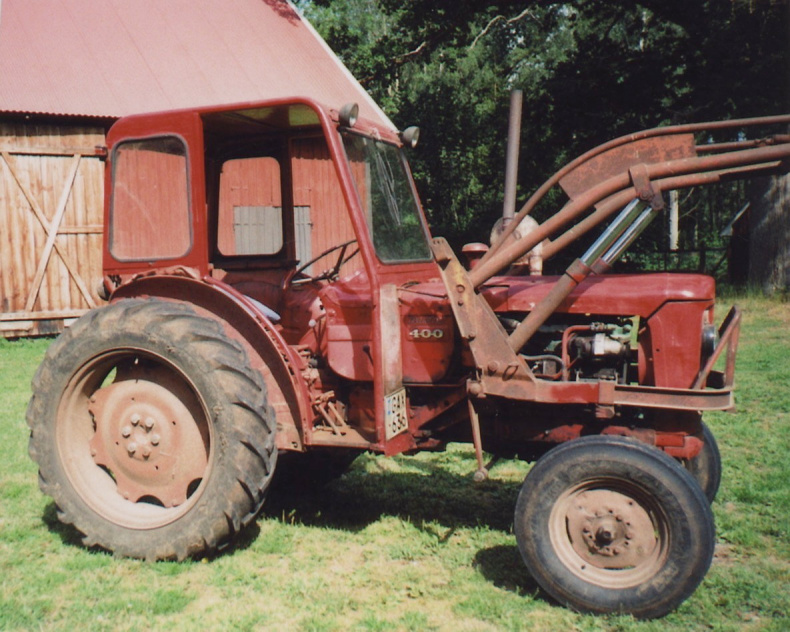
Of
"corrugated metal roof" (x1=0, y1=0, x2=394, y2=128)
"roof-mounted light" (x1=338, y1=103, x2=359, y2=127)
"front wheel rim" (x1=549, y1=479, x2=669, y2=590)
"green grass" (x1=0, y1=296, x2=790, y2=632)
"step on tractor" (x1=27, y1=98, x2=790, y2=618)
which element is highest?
"corrugated metal roof" (x1=0, y1=0, x2=394, y2=128)

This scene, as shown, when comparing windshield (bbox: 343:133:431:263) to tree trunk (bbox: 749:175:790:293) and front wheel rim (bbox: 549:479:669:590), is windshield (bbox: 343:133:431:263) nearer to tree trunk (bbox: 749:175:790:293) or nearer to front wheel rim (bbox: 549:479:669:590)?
front wheel rim (bbox: 549:479:669:590)

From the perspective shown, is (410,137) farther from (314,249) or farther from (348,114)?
(314,249)

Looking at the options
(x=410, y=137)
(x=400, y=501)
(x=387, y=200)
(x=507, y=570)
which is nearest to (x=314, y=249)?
(x=387, y=200)

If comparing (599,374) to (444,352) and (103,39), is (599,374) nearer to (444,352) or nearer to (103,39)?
(444,352)

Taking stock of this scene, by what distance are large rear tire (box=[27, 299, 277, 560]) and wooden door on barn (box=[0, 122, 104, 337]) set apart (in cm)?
802

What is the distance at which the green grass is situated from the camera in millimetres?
3293

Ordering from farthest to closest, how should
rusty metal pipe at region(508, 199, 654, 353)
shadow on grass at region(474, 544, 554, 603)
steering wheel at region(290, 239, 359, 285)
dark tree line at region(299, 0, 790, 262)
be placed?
1. dark tree line at region(299, 0, 790, 262)
2. steering wheel at region(290, 239, 359, 285)
3. shadow on grass at region(474, 544, 554, 603)
4. rusty metal pipe at region(508, 199, 654, 353)

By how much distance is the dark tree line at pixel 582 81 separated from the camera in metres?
13.6

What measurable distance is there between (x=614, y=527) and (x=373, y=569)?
1204mm

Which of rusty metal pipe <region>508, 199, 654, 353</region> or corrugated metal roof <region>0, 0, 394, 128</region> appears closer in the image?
rusty metal pipe <region>508, 199, 654, 353</region>

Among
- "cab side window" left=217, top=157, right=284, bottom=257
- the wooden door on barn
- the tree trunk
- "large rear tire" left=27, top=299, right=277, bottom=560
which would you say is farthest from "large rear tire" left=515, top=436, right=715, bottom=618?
the tree trunk

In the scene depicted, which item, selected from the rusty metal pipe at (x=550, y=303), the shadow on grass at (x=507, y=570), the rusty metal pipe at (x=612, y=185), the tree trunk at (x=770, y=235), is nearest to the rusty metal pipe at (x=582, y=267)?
the rusty metal pipe at (x=550, y=303)

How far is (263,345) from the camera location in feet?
12.9

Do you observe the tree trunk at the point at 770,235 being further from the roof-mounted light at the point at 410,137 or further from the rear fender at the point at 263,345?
the rear fender at the point at 263,345
